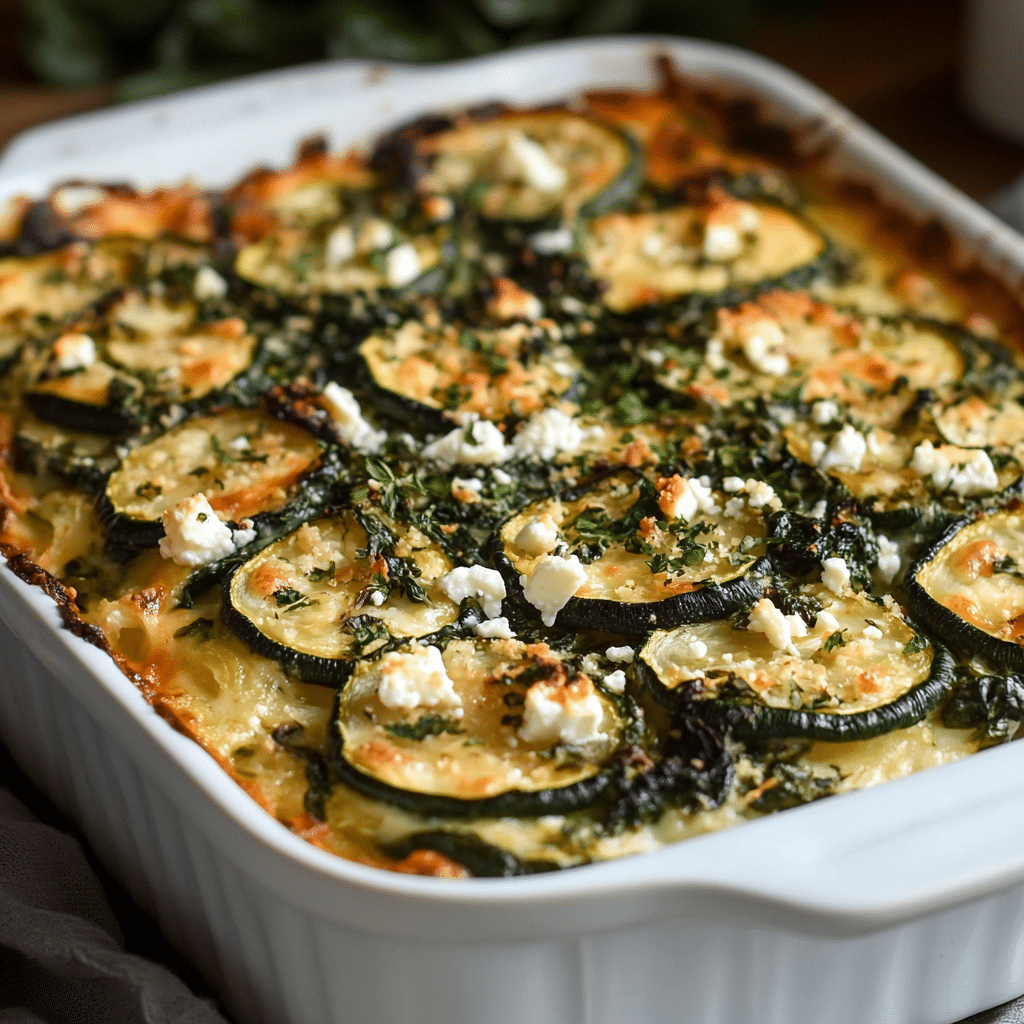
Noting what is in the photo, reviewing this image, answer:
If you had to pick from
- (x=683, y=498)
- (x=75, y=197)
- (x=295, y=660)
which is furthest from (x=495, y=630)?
(x=75, y=197)

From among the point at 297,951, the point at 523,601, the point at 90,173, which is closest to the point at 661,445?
the point at 523,601

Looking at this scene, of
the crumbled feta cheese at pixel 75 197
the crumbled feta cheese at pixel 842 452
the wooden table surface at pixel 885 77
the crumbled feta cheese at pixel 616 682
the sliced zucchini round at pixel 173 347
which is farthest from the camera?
the wooden table surface at pixel 885 77

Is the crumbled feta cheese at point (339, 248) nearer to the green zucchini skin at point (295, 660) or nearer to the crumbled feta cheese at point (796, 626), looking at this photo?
the green zucchini skin at point (295, 660)

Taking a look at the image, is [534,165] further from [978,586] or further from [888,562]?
[978,586]

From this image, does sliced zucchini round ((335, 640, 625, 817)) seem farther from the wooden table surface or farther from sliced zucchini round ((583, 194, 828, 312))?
the wooden table surface

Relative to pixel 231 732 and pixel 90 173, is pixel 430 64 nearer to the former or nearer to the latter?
pixel 90 173

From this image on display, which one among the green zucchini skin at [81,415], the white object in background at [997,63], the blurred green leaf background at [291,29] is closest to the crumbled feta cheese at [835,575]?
the green zucchini skin at [81,415]

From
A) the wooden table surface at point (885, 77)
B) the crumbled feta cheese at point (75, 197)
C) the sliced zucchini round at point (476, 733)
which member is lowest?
the wooden table surface at point (885, 77)

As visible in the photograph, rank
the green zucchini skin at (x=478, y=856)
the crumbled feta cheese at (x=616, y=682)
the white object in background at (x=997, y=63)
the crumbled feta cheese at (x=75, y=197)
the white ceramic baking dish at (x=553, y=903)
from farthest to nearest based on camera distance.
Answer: the white object in background at (x=997, y=63) < the crumbled feta cheese at (x=75, y=197) < the crumbled feta cheese at (x=616, y=682) < the green zucchini skin at (x=478, y=856) < the white ceramic baking dish at (x=553, y=903)
